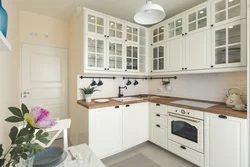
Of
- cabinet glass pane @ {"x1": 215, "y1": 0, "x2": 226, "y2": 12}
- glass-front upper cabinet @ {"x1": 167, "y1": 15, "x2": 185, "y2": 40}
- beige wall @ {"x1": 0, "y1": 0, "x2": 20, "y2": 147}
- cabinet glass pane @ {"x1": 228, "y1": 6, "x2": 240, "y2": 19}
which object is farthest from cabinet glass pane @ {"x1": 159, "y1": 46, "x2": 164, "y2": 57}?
beige wall @ {"x1": 0, "y1": 0, "x2": 20, "y2": 147}

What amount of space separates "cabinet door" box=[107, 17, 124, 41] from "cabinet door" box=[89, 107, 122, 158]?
132cm

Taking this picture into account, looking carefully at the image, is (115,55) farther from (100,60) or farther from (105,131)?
(105,131)

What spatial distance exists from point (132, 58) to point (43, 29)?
1.86 metres

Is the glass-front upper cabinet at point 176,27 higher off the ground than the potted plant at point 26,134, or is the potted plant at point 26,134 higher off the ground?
the glass-front upper cabinet at point 176,27

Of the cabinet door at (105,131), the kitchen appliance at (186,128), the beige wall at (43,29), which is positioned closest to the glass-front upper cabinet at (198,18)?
→ the kitchen appliance at (186,128)

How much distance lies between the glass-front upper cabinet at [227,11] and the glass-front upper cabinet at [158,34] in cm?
88

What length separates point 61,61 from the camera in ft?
9.46

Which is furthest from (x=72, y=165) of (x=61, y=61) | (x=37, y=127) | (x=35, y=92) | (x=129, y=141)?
(x=61, y=61)

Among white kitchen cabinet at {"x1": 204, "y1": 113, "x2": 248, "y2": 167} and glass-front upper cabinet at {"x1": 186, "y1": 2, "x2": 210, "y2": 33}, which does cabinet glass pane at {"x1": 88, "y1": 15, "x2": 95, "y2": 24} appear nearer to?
glass-front upper cabinet at {"x1": 186, "y1": 2, "x2": 210, "y2": 33}

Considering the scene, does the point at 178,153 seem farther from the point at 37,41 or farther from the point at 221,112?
the point at 37,41

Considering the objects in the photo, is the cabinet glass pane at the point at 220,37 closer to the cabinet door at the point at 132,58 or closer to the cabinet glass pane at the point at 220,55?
the cabinet glass pane at the point at 220,55

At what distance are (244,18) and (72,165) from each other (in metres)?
2.36

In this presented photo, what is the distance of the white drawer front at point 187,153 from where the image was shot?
1.87 metres

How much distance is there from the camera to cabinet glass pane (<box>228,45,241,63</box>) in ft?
5.70
